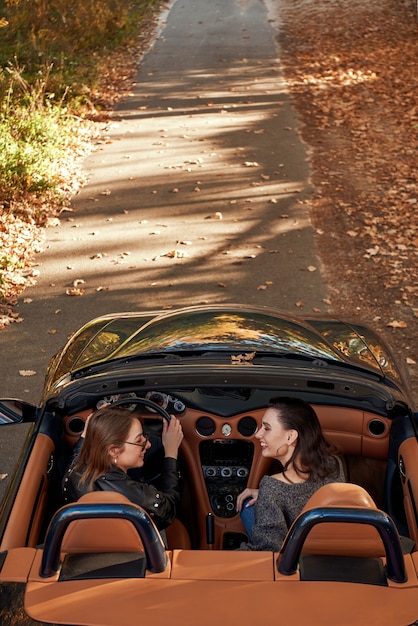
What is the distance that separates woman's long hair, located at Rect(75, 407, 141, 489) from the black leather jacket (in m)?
0.04

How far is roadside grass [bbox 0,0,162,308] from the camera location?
1097cm

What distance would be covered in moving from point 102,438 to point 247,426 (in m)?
1.14

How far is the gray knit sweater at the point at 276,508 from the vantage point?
3.79 metres

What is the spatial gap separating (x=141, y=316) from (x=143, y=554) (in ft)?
9.31

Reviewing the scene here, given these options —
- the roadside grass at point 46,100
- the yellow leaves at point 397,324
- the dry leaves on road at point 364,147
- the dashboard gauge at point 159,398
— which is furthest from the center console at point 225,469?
the roadside grass at point 46,100

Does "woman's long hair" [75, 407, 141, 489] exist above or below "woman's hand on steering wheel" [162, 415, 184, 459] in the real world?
above

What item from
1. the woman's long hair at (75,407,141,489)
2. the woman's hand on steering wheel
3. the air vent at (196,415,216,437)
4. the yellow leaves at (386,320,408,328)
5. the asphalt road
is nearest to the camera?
the woman's long hair at (75,407,141,489)

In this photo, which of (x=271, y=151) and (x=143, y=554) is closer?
(x=143, y=554)

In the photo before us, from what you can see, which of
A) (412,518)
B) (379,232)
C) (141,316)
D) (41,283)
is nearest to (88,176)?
(41,283)

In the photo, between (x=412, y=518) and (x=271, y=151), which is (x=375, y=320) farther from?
(x=271, y=151)

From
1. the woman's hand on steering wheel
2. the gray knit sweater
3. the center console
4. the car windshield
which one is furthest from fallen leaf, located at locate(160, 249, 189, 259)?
the gray knit sweater

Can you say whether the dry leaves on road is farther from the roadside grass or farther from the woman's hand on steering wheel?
the roadside grass

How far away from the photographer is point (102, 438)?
3.90m

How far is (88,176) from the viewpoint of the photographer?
13.2 meters
